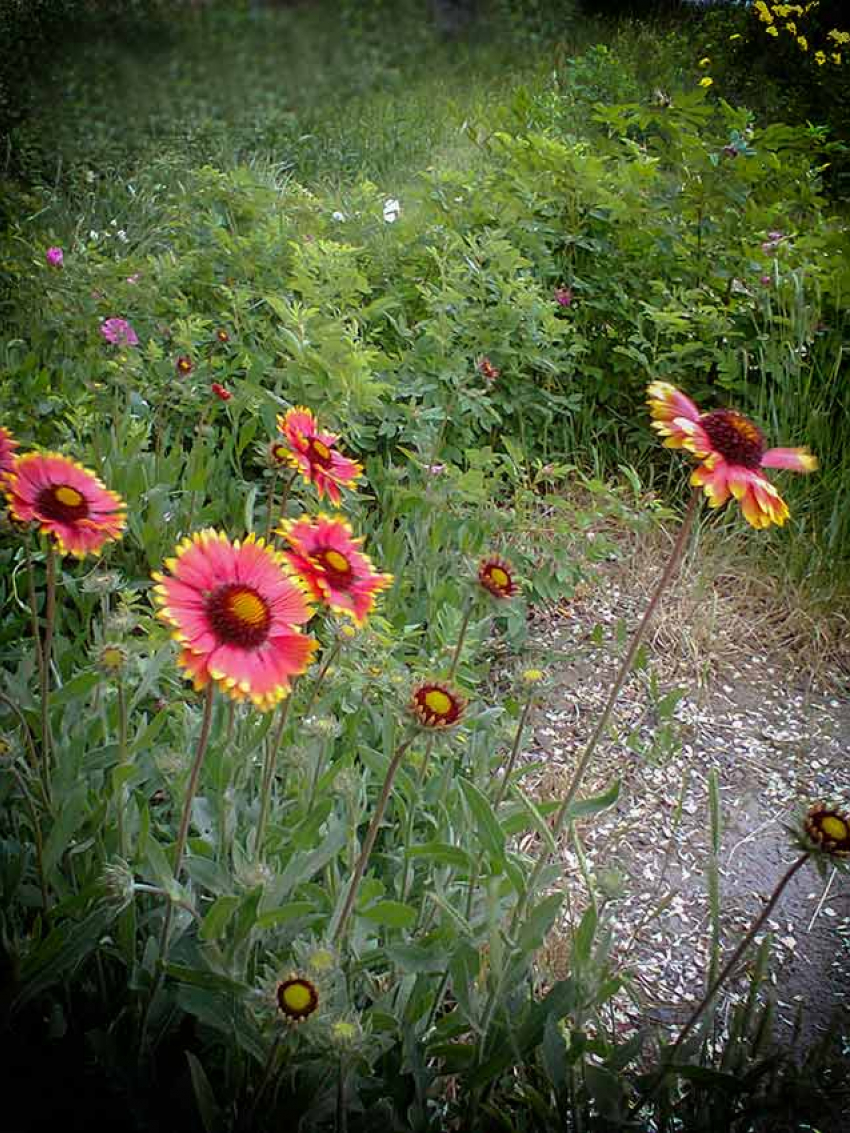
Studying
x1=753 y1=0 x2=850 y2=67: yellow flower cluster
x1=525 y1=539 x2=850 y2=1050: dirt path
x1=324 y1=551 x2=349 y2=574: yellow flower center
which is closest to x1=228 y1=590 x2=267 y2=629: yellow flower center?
x1=324 y1=551 x2=349 y2=574: yellow flower center

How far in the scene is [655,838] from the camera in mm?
1283

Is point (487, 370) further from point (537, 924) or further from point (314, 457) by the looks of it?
point (537, 924)

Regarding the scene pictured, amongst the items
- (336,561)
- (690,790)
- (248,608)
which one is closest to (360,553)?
(336,561)

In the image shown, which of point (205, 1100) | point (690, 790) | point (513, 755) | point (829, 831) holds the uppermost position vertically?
point (829, 831)

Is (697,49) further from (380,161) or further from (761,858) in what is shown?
(761,858)

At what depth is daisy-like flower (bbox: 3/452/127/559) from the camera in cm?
64

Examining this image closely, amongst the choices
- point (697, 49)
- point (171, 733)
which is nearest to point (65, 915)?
point (171, 733)

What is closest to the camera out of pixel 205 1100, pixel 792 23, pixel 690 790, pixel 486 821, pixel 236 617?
pixel 236 617

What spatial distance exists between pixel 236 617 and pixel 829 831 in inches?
15.1

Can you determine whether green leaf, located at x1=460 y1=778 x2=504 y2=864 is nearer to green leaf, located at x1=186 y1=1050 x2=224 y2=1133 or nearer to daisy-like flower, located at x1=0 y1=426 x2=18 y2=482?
green leaf, located at x1=186 y1=1050 x2=224 y2=1133

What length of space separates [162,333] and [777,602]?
1139mm

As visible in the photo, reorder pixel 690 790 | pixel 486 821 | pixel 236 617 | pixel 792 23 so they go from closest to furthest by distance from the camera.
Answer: pixel 236 617, pixel 486 821, pixel 690 790, pixel 792 23

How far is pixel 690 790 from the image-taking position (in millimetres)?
1371

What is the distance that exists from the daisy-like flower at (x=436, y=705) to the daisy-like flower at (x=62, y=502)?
231 mm
